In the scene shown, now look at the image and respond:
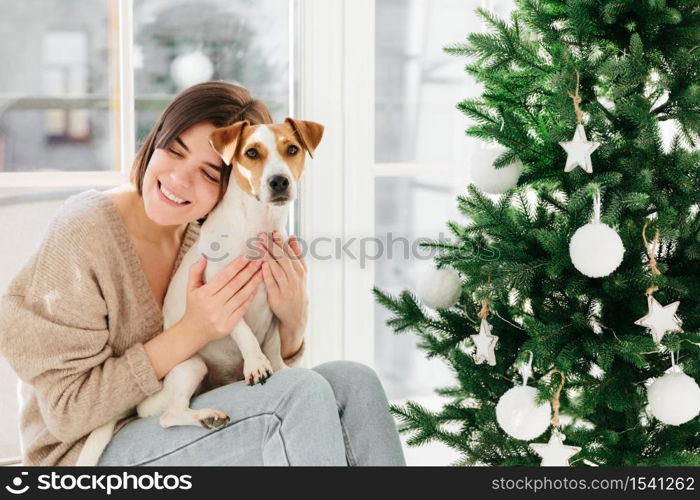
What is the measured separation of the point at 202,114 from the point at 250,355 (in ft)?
1.53

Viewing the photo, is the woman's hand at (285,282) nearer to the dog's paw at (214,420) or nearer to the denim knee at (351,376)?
the denim knee at (351,376)

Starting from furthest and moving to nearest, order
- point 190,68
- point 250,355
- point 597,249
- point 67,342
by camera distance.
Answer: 1. point 190,68
2. point 250,355
3. point 67,342
4. point 597,249

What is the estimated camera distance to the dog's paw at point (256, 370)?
1441 millimetres

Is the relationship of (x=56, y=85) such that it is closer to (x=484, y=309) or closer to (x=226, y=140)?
(x=226, y=140)

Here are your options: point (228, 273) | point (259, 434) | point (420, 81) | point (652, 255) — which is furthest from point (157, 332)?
point (420, 81)

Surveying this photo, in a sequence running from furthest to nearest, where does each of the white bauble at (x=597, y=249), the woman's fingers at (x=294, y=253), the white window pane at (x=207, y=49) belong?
1. the white window pane at (x=207, y=49)
2. the woman's fingers at (x=294, y=253)
3. the white bauble at (x=597, y=249)

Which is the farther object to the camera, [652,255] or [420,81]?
[420,81]

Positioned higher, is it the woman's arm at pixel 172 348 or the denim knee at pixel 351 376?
the woman's arm at pixel 172 348

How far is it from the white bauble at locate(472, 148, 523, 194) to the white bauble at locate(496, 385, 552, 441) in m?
0.37

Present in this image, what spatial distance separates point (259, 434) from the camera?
1.38m

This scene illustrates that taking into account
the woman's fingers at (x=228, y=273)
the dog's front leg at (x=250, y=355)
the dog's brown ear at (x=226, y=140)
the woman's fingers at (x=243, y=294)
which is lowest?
the dog's front leg at (x=250, y=355)

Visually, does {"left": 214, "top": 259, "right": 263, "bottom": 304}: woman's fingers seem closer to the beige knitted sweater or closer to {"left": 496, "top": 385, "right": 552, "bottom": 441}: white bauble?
the beige knitted sweater

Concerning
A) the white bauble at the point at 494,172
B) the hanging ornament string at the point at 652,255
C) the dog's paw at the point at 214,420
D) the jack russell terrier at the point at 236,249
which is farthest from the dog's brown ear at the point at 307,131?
Answer: the hanging ornament string at the point at 652,255

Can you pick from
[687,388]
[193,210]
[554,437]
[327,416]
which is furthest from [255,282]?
[687,388]
